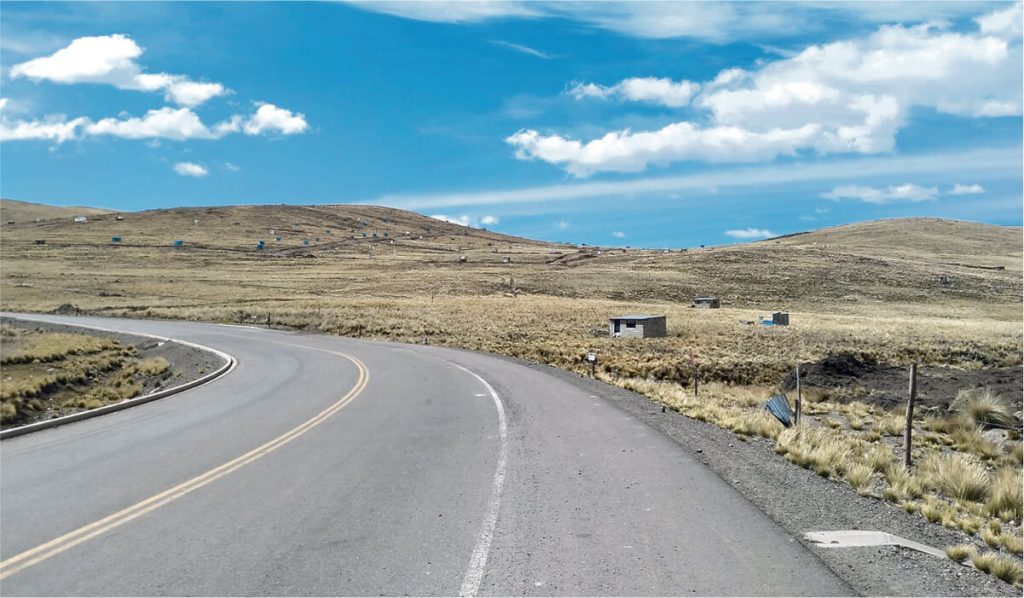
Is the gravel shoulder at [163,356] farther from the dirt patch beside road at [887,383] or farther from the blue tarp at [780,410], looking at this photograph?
the dirt patch beside road at [887,383]

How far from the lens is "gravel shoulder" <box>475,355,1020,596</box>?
5746 mm

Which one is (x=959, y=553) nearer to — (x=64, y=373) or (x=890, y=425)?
(x=890, y=425)

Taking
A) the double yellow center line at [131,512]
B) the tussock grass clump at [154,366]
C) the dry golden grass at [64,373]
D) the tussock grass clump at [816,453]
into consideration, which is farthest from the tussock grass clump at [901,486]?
the tussock grass clump at [154,366]

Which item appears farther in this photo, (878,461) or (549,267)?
(549,267)

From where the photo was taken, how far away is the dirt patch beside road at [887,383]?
946 inches

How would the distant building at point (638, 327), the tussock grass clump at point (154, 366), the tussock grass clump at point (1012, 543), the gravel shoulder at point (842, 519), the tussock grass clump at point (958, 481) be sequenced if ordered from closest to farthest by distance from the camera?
the gravel shoulder at point (842, 519) < the tussock grass clump at point (1012, 543) < the tussock grass clump at point (958, 481) < the tussock grass clump at point (154, 366) < the distant building at point (638, 327)

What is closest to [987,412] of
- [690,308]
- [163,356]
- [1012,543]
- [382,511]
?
[1012,543]

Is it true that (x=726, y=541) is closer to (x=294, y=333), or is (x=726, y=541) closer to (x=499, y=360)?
(x=499, y=360)

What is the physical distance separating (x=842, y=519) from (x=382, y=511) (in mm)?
4974

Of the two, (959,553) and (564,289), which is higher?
(564,289)

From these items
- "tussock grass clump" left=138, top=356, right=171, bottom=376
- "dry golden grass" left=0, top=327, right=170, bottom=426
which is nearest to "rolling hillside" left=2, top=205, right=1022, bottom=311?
"dry golden grass" left=0, top=327, right=170, bottom=426

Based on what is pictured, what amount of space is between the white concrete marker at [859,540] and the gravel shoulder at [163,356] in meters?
19.2

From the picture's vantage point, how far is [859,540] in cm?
670

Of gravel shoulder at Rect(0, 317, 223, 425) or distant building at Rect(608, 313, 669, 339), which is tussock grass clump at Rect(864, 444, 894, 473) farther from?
distant building at Rect(608, 313, 669, 339)
